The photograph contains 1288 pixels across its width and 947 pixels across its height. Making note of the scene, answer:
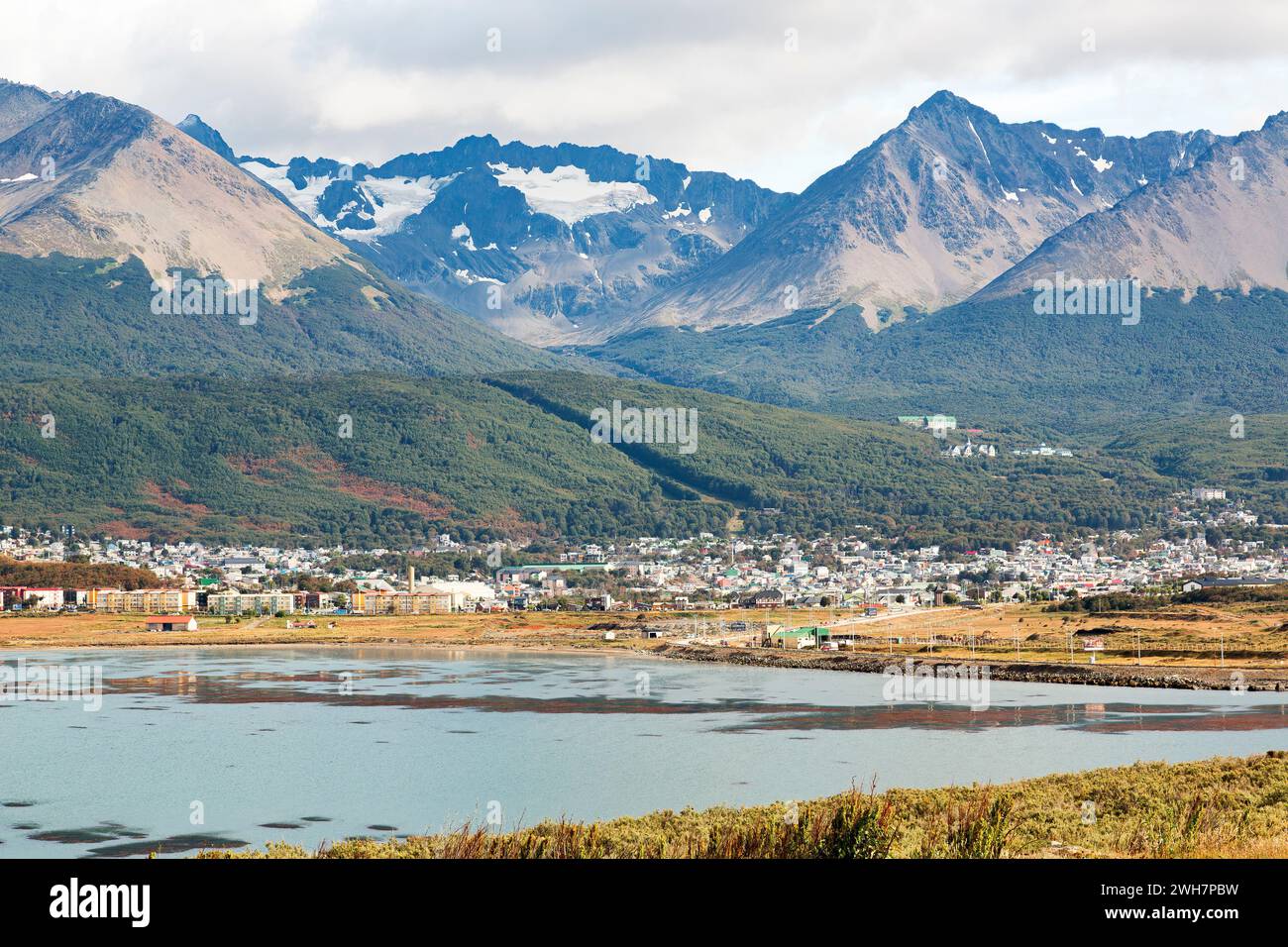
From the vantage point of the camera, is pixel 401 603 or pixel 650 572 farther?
pixel 650 572

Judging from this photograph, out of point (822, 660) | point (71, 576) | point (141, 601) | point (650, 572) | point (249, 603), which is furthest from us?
point (650, 572)

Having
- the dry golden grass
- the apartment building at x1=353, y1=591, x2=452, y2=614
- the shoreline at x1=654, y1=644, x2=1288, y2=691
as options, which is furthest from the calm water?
the apartment building at x1=353, y1=591, x2=452, y2=614

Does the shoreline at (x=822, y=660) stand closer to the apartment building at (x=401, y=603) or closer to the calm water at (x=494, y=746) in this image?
the calm water at (x=494, y=746)

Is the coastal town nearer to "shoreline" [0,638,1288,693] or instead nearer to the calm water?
"shoreline" [0,638,1288,693]

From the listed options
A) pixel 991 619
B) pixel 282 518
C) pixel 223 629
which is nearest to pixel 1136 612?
pixel 991 619

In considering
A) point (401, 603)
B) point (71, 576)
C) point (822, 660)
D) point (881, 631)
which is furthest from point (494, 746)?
point (71, 576)

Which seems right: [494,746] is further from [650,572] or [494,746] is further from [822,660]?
[650,572]

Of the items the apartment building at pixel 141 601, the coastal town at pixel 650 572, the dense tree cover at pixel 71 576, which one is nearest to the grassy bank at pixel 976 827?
the coastal town at pixel 650 572
